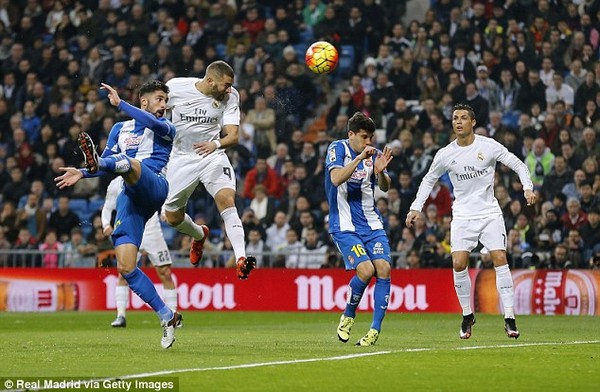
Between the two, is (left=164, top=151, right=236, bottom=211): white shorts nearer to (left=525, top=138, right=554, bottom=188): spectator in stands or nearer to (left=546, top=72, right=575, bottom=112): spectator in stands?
(left=525, top=138, right=554, bottom=188): spectator in stands

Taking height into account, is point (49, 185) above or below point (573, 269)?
above

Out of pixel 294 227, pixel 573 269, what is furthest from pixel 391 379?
pixel 294 227

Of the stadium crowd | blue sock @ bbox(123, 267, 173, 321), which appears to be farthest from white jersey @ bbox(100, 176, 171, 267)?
the stadium crowd

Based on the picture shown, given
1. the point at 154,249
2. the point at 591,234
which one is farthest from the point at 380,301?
the point at 591,234

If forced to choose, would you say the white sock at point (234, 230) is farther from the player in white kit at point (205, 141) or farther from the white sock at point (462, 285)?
the white sock at point (462, 285)

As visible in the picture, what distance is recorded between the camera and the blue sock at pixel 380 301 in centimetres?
1289

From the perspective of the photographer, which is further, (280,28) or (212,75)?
(280,28)

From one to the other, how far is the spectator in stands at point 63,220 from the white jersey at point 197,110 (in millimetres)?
10612

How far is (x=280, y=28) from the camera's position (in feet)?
91.7

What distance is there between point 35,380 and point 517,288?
13.9 m

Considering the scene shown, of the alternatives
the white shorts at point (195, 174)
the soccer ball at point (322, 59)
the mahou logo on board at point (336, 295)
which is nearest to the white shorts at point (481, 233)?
the white shorts at point (195, 174)

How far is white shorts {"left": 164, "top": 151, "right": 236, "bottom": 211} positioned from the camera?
1510 centimetres

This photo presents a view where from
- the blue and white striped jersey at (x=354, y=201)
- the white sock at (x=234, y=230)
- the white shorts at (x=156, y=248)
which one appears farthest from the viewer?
the white shorts at (x=156, y=248)

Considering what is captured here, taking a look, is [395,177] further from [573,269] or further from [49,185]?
[49,185]
